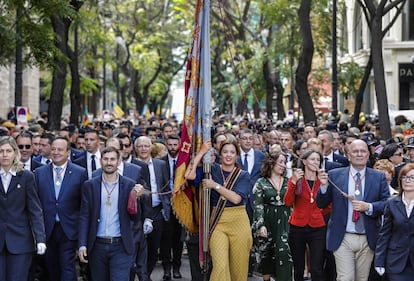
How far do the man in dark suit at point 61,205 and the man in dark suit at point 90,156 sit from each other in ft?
6.57

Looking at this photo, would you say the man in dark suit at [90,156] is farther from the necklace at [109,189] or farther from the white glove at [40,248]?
the white glove at [40,248]

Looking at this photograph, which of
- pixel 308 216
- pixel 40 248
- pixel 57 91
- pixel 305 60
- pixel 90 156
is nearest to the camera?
pixel 40 248

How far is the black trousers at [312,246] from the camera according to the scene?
394 inches

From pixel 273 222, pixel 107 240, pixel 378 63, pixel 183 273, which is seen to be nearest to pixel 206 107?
pixel 107 240

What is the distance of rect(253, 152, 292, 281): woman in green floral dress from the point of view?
10.5 m

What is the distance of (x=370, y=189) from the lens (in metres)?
9.17

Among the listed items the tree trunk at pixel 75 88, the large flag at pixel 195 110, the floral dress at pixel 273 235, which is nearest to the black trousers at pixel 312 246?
the floral dress at pixel 273 235

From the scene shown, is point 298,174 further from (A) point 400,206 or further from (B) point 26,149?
(B) point 26,149

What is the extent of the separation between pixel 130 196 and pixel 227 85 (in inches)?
1808

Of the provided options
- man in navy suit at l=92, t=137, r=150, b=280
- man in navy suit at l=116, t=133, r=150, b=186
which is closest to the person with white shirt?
man in navy suit at l=92, t=137, r=150, b=280

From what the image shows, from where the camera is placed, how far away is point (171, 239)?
12.5 m

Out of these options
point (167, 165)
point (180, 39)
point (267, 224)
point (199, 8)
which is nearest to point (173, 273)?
point (167, 165)

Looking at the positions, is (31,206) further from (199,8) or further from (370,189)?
(370,189)

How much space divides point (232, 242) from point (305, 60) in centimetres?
1450
